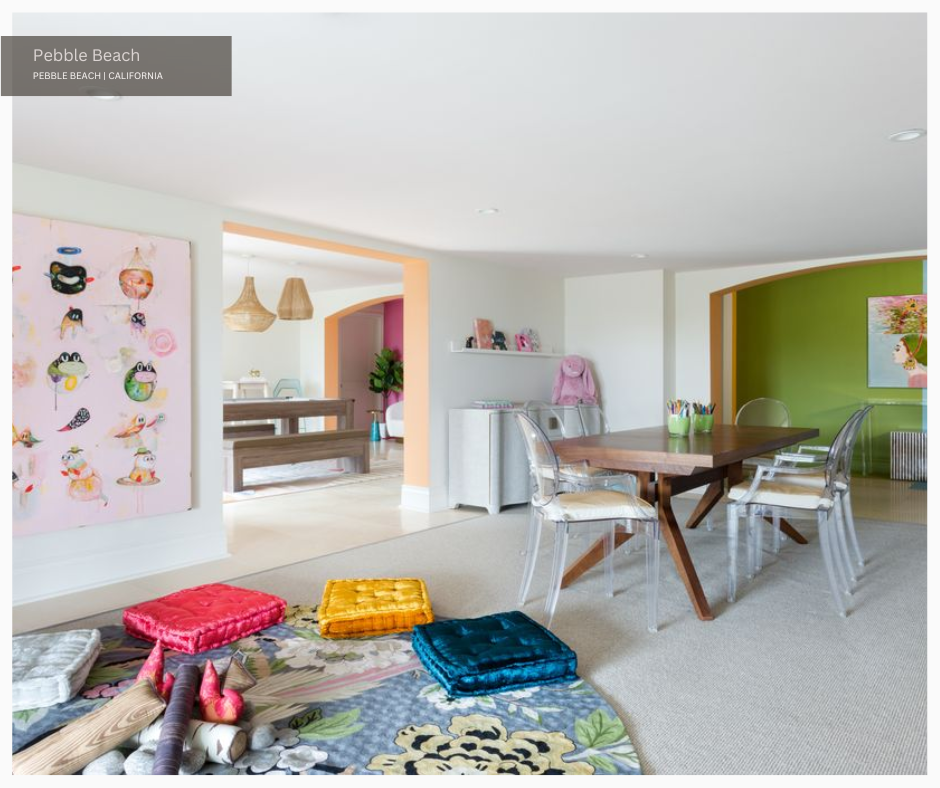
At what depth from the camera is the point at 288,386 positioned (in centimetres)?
1058

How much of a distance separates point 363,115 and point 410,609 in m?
2.01

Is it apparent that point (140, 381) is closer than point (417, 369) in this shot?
Yes

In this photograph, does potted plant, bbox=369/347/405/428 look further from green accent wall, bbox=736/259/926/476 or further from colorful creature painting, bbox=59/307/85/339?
colorful creature painting, bbox=59/307/85/339

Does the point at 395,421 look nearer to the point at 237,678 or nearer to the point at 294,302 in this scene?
the point at 294,302

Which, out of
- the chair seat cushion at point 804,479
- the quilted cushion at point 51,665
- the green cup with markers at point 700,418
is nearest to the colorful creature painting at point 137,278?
the quilted cushion at point 51,665

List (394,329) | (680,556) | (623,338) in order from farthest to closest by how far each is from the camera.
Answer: (394,329) → (623,338) → (680,556)

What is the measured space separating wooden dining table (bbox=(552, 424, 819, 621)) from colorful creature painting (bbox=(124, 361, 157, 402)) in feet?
7.30

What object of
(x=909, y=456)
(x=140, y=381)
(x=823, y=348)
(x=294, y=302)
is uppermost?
(x=294, y=302)

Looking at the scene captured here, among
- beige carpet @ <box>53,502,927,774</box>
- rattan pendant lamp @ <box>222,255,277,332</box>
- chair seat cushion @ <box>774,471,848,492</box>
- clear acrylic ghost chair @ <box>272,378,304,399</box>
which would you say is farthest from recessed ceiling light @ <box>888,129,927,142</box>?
clear acrylic ghost chair @ <box>272,378,304,399</box>

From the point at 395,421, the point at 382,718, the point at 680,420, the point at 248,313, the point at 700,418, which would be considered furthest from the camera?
the point at 395,421

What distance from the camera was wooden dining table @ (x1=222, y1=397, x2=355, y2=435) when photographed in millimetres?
6906

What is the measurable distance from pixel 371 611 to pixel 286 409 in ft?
15.9

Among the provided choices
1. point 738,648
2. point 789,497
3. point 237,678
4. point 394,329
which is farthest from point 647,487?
point 394,329

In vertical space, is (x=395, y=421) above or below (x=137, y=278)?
below
